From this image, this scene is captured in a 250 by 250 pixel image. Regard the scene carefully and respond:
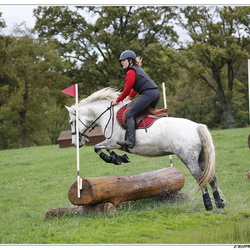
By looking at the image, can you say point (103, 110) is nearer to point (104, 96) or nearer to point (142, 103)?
point (104, 96)

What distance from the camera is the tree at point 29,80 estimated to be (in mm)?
31812

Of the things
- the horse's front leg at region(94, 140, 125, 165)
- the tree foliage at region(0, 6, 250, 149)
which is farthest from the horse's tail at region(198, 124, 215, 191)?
the tree foliage at region(0, 6, 250, 149)

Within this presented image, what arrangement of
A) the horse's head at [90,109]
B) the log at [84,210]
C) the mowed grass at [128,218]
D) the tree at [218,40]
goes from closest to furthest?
the mowed grass at [128,218], the log at [84,210], the horse's head at [90,109], the tree at [218,40]

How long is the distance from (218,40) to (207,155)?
1038 inches

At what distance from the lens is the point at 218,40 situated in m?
32.4

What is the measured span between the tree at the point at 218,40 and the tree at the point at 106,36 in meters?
1.78

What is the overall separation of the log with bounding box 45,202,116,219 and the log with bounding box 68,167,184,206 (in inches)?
5.9

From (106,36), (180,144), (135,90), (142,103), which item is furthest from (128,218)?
(106,36)

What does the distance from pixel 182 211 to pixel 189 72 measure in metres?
28.2

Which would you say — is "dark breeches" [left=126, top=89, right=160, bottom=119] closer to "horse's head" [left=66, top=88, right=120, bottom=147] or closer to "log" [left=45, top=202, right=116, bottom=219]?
"horse's head" [left=66, top=88, right=120, bottom=147]

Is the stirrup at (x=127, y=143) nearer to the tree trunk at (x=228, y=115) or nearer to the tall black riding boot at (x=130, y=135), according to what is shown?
the tall black riding boot at (x=130, y=135)

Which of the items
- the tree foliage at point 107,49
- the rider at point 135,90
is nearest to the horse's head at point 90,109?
the rider at point 135,90

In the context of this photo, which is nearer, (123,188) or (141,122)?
(141,122)

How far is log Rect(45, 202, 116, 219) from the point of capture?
306 inches
